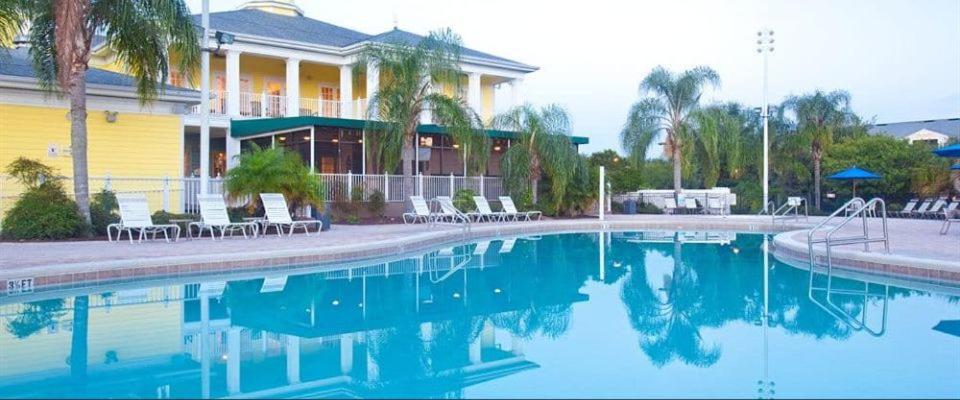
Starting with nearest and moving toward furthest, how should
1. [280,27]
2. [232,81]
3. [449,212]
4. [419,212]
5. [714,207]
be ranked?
[449,212], [419,212], [232,81], [280,27], [714,207]

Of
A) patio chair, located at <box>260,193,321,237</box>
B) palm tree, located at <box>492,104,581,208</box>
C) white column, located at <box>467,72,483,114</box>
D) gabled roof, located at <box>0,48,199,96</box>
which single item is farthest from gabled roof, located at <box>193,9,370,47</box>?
patio chair, located at <box>260,193,321,237</box>

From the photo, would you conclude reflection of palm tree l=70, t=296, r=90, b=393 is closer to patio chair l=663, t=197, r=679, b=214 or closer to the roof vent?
patio chair l=663, t=197, r=679, b=214

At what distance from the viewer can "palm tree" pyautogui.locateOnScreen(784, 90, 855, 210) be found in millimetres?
28656

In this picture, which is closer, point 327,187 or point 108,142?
point 108,142

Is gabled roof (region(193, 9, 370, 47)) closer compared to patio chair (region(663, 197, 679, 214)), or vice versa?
gabled roof (region(193, 9, 370, 47))

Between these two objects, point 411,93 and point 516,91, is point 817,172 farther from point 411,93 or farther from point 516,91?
point 411,93

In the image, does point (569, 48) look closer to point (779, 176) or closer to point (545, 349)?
point (779, 176)

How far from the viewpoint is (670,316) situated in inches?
293

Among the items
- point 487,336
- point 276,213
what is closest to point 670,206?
point 276,213

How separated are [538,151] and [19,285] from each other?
16.7 m

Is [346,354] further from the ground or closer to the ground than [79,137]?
closer to the ground

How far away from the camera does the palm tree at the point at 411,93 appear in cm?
1998

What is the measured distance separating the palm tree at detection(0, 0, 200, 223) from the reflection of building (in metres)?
6.02

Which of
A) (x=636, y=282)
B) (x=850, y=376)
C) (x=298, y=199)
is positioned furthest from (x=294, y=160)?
(x=850, y=376)
